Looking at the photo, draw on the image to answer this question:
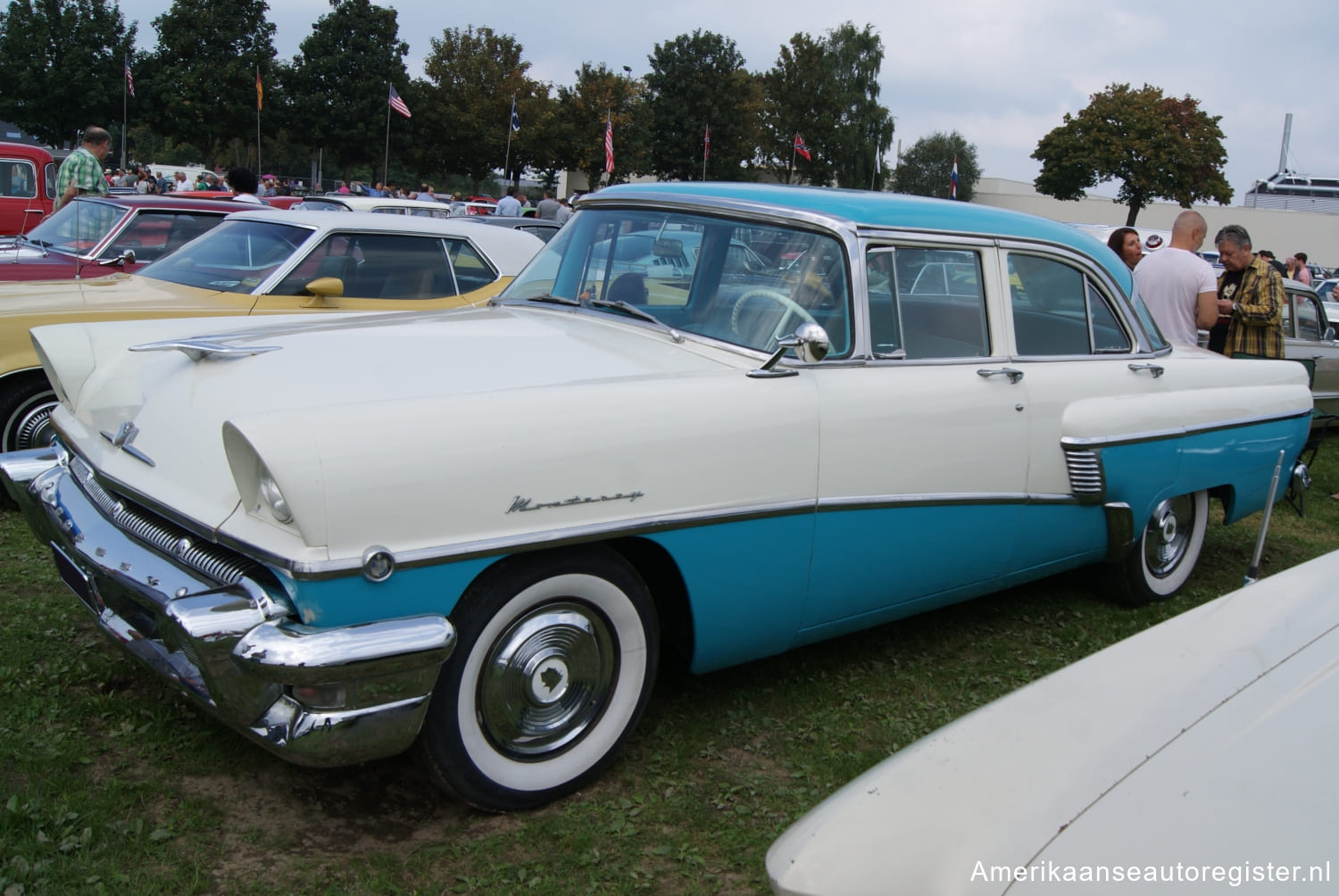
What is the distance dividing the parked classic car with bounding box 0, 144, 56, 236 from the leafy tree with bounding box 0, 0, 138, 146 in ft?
88.8

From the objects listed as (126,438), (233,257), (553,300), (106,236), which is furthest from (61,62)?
(126,438)

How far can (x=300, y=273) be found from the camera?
5781 millimetres

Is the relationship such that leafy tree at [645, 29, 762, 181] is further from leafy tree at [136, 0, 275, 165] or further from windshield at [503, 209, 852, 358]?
windshield at [503, 209, 852, 358]

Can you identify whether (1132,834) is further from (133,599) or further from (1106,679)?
(133,599)

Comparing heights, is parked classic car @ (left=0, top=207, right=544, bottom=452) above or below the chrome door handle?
above

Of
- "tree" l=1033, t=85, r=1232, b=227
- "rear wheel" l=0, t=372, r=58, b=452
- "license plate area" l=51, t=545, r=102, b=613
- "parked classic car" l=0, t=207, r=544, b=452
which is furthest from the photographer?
"tree" l=1033, t=85, r=1232, b=227

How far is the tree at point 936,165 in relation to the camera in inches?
2699

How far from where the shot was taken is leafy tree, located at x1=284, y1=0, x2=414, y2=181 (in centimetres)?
3975

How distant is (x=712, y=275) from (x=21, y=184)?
14.1 m

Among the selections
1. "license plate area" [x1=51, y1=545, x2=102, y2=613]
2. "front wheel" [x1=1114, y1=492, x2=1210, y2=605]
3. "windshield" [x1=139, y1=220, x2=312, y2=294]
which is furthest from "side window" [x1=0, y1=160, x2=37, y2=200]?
"front wheel" [x1=1114, y1=492, x2=1210, y2=605]

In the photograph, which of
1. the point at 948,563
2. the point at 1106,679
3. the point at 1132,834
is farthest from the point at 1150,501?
the point at 1132,834

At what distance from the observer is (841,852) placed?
4.72 ft

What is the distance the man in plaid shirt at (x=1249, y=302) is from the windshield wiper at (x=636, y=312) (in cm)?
448

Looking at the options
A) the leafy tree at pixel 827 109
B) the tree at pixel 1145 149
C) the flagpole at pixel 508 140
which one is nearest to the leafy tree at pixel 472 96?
the flagpole at pixel 508 140
